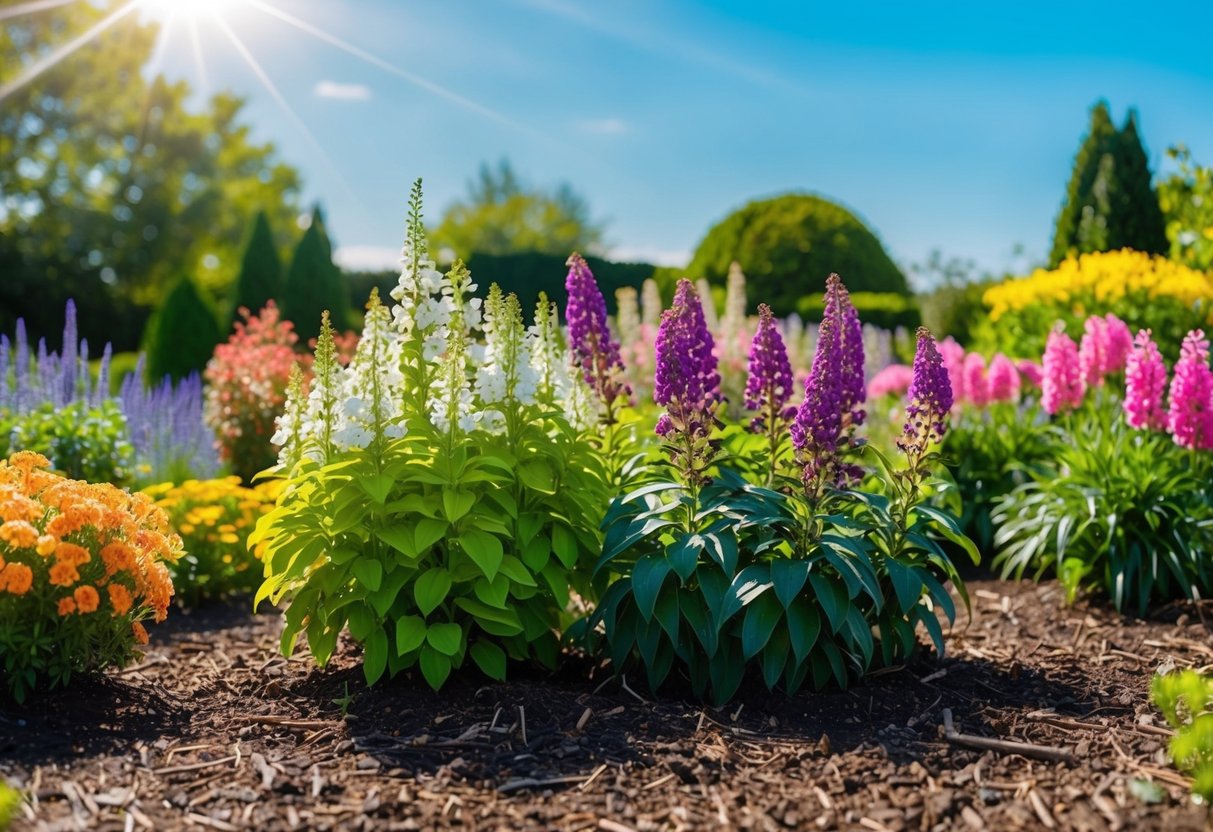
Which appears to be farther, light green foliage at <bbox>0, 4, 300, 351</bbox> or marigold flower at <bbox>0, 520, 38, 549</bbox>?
light green foliage at <bbox>0, 4, 300, 351</bbox>

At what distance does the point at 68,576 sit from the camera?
3602 mm

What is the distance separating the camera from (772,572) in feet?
12.3

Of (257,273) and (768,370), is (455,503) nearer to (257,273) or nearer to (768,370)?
(768,370)

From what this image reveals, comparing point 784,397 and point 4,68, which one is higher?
point 4,68

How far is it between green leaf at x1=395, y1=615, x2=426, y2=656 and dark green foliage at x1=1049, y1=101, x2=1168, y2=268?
12.0m

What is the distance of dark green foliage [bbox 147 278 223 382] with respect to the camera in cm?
1435

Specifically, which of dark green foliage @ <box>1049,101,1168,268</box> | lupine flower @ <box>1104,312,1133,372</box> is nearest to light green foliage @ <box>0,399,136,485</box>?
lupine flower @ <box>1104,312,1133,372</box>

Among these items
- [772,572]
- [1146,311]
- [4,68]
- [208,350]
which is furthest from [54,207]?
[772,572]

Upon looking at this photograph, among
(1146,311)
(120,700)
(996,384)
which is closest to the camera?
(120,700)

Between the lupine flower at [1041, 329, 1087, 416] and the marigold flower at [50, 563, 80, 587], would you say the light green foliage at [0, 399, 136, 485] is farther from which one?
the lupine flower at [1041, 329, 1087, 416]

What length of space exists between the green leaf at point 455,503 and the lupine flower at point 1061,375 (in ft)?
13.3

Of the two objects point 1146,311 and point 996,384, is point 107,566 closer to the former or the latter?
point 996,384

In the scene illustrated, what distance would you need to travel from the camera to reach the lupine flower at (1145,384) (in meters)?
5.46

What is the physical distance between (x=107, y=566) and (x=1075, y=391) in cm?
530
